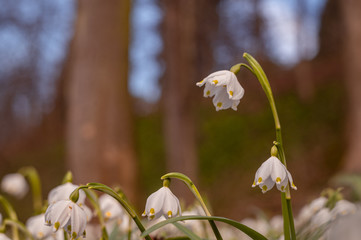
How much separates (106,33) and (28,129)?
398 inches

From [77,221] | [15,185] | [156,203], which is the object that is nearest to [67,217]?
[77,221]

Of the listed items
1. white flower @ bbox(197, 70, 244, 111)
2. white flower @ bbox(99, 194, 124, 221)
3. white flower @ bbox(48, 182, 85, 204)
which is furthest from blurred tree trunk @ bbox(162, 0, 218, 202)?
white flower @ bbox(197, 70, 244, 111)

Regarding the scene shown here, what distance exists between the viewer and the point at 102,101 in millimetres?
3883

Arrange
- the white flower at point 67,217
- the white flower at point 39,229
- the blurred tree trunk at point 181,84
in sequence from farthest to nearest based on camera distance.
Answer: the blurred tree trunk at point 181,84
the white flower at point 39,229
the white flower at point 67,217

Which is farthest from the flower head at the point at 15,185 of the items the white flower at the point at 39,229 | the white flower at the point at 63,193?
the white flower at the point at 63,193

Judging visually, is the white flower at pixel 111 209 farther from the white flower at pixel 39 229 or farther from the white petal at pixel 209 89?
the white petal at pixel 209 89

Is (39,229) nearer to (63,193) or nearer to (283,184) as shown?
(63,193)

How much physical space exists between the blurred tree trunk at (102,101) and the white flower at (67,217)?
9.53ft

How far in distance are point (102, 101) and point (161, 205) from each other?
3091 millimetres

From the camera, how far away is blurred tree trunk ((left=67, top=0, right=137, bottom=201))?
3.79 meters

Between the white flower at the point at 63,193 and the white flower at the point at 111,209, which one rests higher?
the white flower at the point at 63,193

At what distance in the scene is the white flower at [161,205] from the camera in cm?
86

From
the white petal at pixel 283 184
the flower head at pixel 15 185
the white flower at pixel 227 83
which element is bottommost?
the flower head at pixel 15 185

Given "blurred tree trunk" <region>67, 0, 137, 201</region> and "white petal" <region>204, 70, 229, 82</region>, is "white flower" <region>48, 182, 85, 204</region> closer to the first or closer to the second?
"white petal" <region>204, 70, 229, 82</region>
